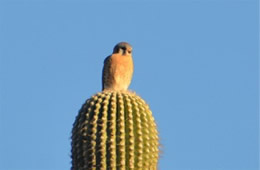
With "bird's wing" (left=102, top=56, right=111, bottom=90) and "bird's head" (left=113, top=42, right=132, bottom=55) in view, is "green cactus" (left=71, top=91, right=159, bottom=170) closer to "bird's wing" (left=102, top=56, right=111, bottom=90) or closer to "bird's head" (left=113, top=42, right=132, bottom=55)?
"bird's wing" (left=102, top=56, right=111, bottom=90)

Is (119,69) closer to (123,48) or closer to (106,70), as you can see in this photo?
(106,70)

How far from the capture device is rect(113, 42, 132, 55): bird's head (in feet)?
55.7

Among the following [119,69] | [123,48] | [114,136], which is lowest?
[114,136]

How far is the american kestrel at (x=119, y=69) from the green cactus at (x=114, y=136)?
0.93 metres

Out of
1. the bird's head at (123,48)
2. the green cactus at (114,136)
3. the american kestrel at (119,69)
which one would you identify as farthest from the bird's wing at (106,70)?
the green cactus at (114,136)

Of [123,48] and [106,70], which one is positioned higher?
[123,48]

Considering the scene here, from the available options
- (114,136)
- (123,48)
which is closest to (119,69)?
(123,48)

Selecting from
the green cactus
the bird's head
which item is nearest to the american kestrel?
the bird's head

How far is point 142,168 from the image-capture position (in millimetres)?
15406

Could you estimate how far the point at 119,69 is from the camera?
16953 mm

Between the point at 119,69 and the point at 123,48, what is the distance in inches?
13.7

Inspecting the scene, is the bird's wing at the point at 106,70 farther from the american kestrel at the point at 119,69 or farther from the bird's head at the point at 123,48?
the bird's head at the point at 123,48

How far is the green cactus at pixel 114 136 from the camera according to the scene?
50.1ft

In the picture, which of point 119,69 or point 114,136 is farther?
point 119,69
